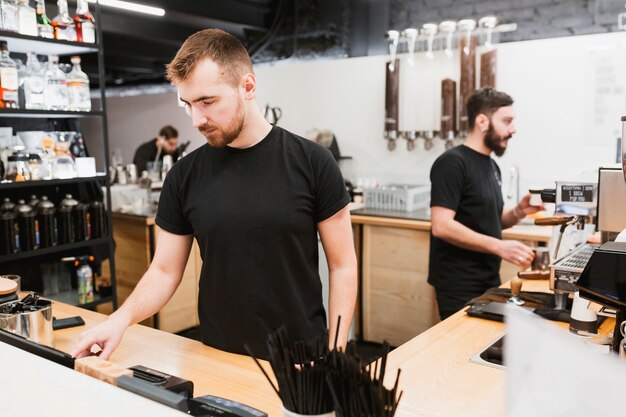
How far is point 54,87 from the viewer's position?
3012 mm

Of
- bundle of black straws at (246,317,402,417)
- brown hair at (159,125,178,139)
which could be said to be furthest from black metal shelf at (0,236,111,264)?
brown hair at (159,125,178,139)

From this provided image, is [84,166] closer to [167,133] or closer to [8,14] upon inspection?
[8,14]

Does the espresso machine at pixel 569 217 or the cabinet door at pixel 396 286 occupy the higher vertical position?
the espresso machine at pixel 569 217

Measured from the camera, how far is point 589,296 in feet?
4.15

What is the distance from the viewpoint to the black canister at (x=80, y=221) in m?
3.24

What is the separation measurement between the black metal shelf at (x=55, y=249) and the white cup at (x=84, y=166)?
388 millimetres

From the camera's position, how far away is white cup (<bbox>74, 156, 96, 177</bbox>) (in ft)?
10.5

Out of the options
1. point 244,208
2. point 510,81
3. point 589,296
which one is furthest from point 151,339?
point 510,81

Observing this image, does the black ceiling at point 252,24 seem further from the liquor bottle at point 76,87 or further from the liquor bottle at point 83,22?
the liquor bottle at point 76,87

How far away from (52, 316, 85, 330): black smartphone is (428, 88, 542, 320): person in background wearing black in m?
1.60

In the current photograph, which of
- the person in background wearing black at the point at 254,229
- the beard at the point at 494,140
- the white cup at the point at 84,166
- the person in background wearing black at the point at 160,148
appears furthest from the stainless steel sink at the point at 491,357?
the person in background wearing black at the point at 160,148

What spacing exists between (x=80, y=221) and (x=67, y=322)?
154cm

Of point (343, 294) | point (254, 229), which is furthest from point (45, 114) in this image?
point (343, 294)

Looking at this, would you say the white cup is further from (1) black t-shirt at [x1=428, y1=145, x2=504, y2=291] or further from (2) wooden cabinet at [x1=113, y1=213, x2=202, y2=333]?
(1) black t-shirt at [x1=428, y1=145, x2=504, y2=291]
